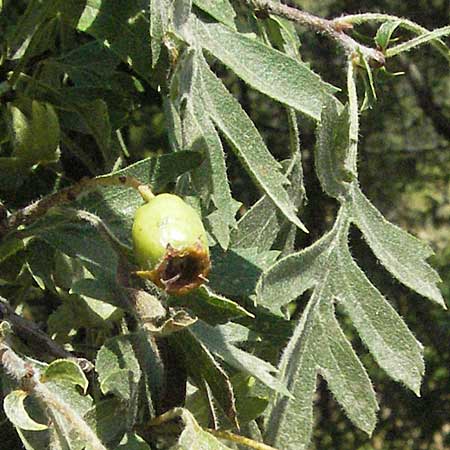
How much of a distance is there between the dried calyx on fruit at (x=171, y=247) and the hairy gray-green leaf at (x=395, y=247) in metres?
0.27

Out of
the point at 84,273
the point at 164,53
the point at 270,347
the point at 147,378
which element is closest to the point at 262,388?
the point at 270,347

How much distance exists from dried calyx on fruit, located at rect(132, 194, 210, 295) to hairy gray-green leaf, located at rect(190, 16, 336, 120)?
0.64ft

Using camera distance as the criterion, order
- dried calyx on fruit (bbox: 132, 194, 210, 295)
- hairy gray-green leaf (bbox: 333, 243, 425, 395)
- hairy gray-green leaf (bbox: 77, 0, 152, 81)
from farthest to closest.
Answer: hairy gray-green leaf (bbox: 77, 0, 152, 81), hairy gray-green leaf (bbox: 333, 243, 425, 395), dried calyx on fruit (bbox: 132, 194, 210, 295)

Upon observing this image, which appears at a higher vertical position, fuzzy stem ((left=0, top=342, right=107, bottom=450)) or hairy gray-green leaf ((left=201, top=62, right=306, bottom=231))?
hairy gray-green leaf ((left=201, top=62, right=306, bottom=231))

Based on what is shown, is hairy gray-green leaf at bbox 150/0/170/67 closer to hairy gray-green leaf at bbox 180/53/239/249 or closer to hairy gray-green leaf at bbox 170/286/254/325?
hairy gray-green leaf at bbox 180/53/239/249

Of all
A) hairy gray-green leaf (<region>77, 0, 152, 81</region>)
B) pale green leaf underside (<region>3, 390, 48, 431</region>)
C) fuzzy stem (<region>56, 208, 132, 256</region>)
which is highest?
hairy gray-green leaf (<region>77, 0, 152, 81</region>)

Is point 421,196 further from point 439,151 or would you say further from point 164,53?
point 164,53

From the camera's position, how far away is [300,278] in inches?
41.4

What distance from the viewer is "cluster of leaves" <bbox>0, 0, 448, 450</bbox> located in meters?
0.95

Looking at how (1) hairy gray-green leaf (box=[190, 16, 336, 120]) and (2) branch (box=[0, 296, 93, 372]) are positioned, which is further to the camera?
(2) branch (box=[0, 296, 93, 372])

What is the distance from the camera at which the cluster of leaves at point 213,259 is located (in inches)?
37.3

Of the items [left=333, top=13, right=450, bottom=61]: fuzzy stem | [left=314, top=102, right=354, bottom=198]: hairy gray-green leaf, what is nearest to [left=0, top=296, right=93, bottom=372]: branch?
[left=314, top=102, right=354, bottom=198]: hairy gray-green leaf

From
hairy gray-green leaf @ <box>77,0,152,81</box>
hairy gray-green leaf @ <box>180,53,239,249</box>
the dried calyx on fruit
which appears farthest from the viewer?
hairy gray-green leaf @ <box>77,0,152,81</box>

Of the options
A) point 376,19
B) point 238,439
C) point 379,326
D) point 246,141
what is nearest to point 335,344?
point 379,326
